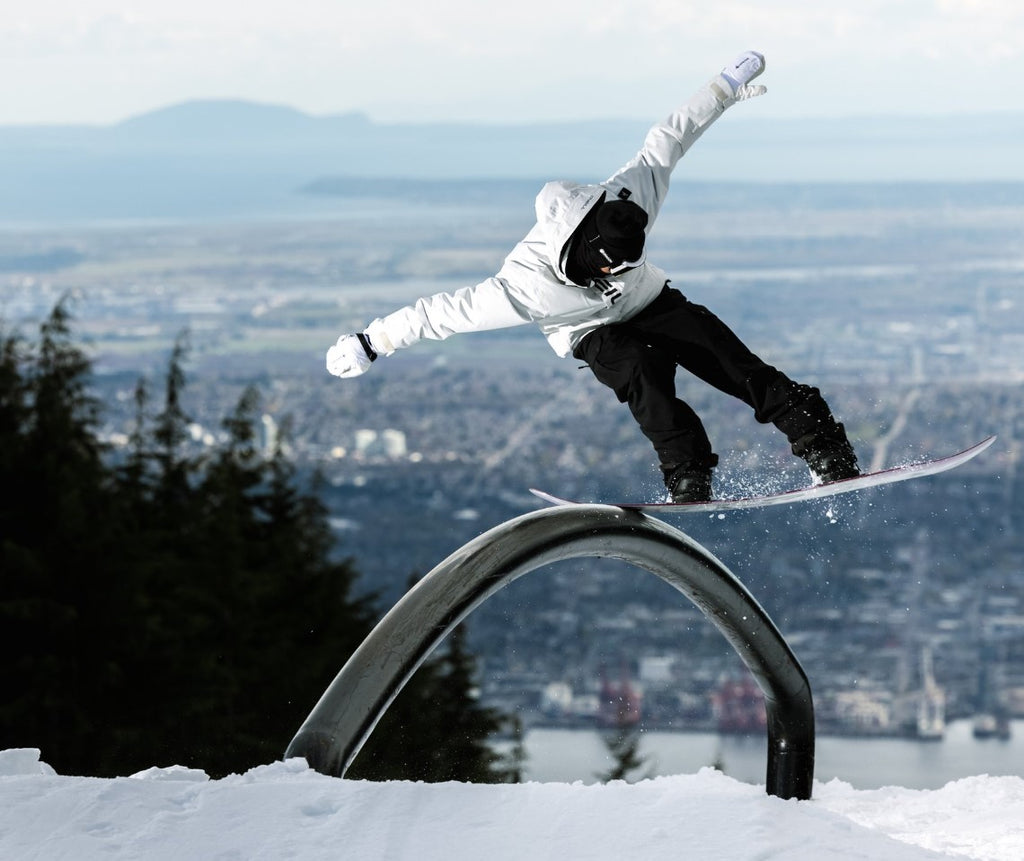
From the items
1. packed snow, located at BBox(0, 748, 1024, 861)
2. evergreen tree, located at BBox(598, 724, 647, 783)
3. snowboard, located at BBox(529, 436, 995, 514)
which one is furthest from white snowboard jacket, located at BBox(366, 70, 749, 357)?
evergreen tree, located at BBox(598, 724, 647, 783)

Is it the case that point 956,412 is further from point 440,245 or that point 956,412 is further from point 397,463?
point 440,245

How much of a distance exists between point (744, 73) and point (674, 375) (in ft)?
4.47

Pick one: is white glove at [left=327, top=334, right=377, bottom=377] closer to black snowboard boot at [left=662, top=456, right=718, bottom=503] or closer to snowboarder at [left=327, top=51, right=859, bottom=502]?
snowboarder at [left=327, top=51, right=859, bottom=502]

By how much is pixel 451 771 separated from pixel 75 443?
964 centimetres

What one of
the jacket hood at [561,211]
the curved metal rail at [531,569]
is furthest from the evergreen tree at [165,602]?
the jacket hood at [561,211]

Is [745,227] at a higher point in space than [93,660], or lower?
higher

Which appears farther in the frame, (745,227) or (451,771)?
(745,227)

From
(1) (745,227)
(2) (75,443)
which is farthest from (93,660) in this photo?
(1) (745,227)

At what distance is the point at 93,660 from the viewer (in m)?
24.4

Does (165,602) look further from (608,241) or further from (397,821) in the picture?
(397,821)

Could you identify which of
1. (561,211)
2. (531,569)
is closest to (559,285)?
(561,211)

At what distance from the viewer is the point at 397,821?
482 cm

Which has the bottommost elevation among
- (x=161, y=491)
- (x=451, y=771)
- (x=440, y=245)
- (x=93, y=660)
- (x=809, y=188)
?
(x=451, y=771)

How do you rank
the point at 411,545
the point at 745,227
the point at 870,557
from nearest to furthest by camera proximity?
the point at 411,545, the point at 870,557, the point at 745,227
